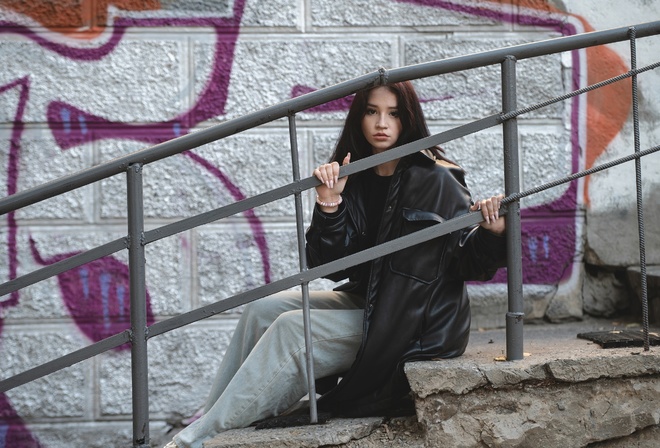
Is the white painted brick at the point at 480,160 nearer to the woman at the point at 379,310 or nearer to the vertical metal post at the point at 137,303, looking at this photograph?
the woman at the point at 379,310

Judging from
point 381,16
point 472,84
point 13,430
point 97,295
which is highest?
point 381,16

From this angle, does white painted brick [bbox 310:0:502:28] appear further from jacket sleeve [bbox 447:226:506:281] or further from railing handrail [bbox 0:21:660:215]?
jacket sleeve [bbox 447:226:506:281]

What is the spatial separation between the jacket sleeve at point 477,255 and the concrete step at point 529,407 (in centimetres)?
27

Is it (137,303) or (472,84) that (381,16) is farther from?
(137,303)

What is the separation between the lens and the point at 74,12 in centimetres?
389

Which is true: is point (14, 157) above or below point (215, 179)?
above

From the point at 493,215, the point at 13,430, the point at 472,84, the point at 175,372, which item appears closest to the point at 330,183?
the point at 493,215

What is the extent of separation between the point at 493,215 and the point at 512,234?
76 mm

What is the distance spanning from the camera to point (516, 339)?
7.68ft

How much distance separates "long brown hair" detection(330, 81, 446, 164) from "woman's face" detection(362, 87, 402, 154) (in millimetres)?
15

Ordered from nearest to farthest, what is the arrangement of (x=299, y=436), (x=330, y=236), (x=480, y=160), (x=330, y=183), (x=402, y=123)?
(x=299, y=436), (x=330, y=183), (x=330, y=236), (x=402, y=123), (x=480, y=160)

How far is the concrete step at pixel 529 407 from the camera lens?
2256mm

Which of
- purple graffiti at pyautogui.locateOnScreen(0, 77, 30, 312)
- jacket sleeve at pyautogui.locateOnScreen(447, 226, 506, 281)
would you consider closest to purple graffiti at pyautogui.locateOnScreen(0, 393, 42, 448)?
purple graffiti at pyautogui.locateOnScreen(0, 77, 30, 312)

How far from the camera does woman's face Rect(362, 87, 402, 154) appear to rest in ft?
8.46
